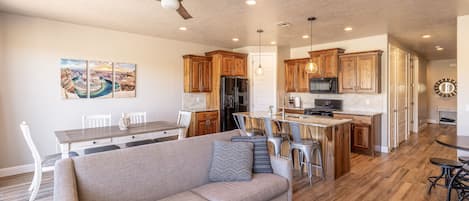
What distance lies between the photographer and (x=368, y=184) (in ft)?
12.2

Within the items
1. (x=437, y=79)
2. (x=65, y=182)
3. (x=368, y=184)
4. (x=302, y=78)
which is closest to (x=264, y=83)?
(x=302, y=78)

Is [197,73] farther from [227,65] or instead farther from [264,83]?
[264,83]

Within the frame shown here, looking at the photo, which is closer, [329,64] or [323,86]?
[329,64]

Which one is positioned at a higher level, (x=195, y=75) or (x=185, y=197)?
(x=195, y=75)

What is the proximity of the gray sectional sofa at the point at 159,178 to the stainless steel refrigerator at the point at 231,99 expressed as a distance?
348cm

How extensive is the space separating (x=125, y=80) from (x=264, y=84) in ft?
11.6

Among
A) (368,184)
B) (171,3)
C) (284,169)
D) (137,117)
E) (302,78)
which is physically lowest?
(368,184)

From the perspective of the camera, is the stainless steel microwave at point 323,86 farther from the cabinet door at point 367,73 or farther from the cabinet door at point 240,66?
the cabinet door at point 240,66

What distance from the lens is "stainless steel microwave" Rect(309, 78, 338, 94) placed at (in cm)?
608

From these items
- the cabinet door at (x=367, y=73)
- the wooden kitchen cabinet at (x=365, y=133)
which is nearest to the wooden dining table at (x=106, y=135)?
the wooden kitchen cabinet at (x=365, y=133)

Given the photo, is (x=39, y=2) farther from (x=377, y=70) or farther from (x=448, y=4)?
(x=377, y=70)

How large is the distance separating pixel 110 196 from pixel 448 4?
4760 mm

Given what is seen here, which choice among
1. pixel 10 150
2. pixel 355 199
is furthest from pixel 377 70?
pixel 10 150

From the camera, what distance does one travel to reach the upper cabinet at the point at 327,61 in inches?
234
